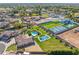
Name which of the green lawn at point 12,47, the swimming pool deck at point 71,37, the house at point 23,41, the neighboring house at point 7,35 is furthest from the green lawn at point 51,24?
the green lawn at point 12,47

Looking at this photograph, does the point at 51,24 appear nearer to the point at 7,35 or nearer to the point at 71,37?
the point at 71,37

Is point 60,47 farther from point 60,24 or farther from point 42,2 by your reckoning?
point 42,2

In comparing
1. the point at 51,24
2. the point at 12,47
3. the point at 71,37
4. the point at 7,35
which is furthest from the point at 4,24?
the point at 71,37

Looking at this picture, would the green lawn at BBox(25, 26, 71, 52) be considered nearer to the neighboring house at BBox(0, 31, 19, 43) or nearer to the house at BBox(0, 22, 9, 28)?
the neighboring house at BBox(0, 31, 19, 43)

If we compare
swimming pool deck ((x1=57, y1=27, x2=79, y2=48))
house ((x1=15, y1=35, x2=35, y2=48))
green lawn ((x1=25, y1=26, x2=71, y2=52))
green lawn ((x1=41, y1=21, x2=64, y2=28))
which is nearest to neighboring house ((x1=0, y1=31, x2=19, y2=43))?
house ((x1=15, y1=35, x2=35, y2=48))

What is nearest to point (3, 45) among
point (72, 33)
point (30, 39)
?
point (30, 39)
